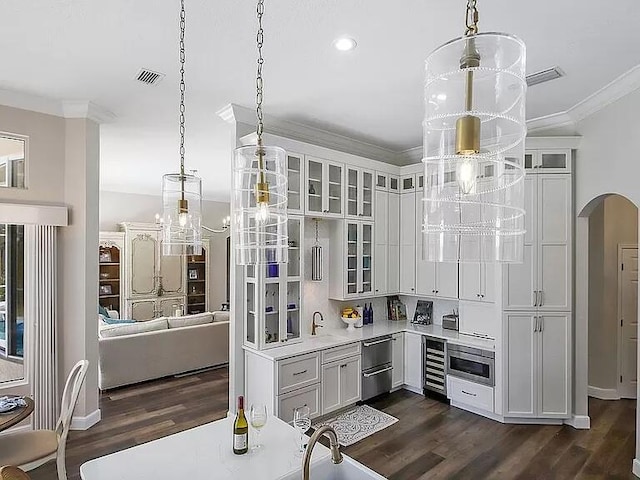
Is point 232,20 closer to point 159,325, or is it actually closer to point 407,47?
point 407,47

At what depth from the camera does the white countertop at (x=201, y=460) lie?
1.79m

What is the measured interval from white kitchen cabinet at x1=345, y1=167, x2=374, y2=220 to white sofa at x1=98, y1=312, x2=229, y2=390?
2729 millimetres

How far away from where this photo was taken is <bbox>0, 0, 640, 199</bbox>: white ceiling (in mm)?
2400

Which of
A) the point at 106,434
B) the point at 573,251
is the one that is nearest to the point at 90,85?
the point at 106,434

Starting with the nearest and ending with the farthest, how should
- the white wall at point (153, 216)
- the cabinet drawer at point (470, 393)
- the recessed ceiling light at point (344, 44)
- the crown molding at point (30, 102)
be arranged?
1. the recessed ceiling light at point (344, 44)
2. the crown molding at point (30, 102)
3. the cabinet drawer at point (470, 393)
4. the white wall at point (153, 216)

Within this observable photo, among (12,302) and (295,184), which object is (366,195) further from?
(12,302)

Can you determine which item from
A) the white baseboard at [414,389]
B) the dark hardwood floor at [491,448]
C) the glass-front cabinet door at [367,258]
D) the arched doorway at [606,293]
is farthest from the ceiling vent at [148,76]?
the arched doorway at [606,293]

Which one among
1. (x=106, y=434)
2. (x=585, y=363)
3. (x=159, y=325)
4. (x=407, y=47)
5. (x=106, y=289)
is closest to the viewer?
(x=407, y=47)

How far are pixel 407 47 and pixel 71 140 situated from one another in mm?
3314

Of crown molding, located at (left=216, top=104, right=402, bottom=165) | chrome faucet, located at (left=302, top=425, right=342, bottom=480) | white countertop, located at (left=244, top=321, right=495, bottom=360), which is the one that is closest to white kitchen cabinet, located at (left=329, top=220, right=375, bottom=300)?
white countertop, located at (left=244, top=321, right=495, bottom=360)

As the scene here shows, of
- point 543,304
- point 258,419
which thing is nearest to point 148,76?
point 258,419

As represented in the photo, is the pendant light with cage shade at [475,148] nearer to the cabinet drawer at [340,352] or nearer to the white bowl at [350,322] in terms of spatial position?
the cabinet drawer at [340,352]

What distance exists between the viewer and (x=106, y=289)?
8086mm

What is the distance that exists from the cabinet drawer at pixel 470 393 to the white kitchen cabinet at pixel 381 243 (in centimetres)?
135
